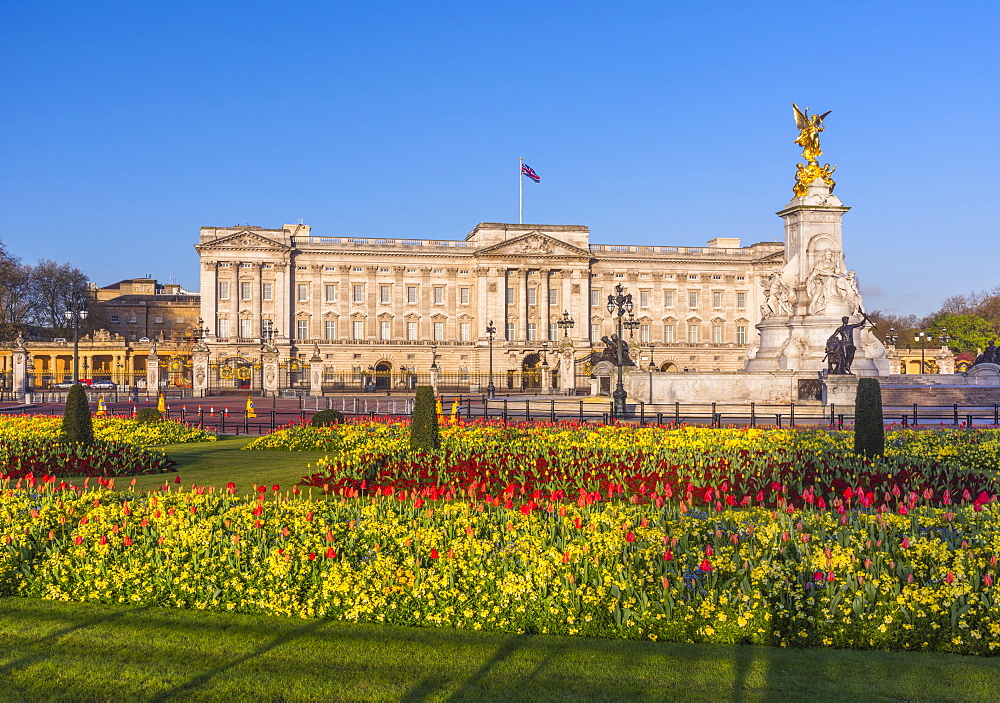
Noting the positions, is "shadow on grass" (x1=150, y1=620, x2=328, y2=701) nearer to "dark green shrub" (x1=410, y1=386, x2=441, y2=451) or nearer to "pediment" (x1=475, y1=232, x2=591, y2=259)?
"dark green shrub" (x1=410, y1=386, x2=441, y2=451)

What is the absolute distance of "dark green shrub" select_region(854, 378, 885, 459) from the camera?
1514 centimetres

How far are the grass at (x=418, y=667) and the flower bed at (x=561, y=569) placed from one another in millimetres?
213

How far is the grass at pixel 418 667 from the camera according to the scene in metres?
5.86

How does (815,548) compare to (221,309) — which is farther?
(221,309)

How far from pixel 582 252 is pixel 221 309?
118 ft

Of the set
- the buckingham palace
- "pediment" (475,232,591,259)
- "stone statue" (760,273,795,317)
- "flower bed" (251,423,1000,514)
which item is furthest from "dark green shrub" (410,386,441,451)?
"pediment" (475,232,591,259)

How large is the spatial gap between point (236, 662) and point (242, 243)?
274ft

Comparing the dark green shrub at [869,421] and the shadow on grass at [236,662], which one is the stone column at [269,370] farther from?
the shadow on grass at [236,662]

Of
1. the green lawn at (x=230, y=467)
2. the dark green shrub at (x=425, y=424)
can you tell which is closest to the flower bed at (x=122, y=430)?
the green lawn at (x=230, y=467)

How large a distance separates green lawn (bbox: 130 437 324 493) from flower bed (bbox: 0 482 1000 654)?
5.13 meters

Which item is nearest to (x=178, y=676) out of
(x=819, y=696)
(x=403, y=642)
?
(x=403, y=642)

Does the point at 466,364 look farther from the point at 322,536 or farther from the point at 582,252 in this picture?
the point at 322,536

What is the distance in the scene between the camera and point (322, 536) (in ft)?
27.6

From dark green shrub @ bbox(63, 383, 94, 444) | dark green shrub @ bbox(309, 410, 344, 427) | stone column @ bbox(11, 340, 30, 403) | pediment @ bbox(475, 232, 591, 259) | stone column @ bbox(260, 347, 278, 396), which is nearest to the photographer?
dark green shrub @ bbox(63, 383, 94, 444)
